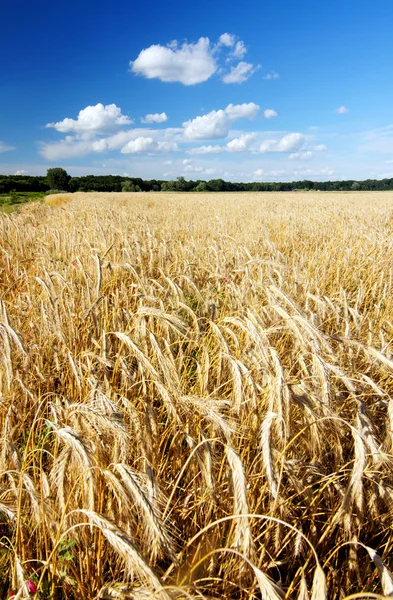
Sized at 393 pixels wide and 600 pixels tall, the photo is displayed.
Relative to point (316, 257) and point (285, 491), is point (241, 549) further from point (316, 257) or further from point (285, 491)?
point (316, 257)

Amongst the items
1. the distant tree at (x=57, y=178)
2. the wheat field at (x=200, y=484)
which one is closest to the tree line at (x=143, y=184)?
the distant tree at (x=57, y=178)

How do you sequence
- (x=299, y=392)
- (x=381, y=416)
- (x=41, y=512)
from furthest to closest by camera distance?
(x=381, y=416)
(x=299, y=392)
(x=41, y=512)

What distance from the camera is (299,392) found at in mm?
1423

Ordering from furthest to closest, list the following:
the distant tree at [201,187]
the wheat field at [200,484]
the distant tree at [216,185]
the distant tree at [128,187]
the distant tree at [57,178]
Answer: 1. the distant tree at [216,185]
2. the distant tree at [201,187]
3. the distant tree at [57,178]
4. the distant tree at [128,187]
5. the wheat field at [200,484]

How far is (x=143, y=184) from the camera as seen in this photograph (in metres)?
81.5

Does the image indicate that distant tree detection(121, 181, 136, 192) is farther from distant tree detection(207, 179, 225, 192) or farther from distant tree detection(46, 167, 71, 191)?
distant tree detection(207, 179, 225, 192)

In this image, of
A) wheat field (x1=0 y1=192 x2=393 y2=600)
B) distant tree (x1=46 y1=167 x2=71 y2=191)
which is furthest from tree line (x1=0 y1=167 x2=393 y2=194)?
wheat field (x1=0 y1=192 x2=393 y2=600)

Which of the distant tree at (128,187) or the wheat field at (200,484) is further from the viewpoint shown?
the distant tree at (128,187)

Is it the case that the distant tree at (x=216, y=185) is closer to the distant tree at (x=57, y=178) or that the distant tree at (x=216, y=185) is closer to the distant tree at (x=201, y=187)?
the distant tree at (x=201, y=187)

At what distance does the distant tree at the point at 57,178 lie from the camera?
71938mm

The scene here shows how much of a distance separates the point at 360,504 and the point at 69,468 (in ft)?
3.27

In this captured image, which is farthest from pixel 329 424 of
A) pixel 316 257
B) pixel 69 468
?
pixel 316 257

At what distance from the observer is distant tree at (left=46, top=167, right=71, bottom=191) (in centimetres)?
7194

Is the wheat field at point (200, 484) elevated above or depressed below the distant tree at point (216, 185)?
below
